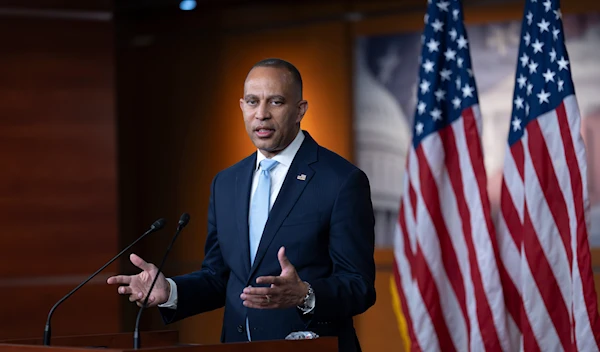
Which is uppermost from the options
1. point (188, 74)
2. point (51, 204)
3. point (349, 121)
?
point (188, 74)

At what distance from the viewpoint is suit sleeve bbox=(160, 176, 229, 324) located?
2.93m

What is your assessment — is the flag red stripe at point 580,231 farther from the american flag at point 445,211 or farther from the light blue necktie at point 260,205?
the light blue necktie at point 260,205

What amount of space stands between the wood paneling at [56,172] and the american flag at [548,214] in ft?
9.30

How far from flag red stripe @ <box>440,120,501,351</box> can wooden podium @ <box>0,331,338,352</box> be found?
7.98 ft

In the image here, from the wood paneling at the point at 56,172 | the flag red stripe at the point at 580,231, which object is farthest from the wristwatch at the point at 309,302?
the wood paneling at the point at 56,172

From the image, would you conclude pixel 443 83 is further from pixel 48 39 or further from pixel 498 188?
pixel 48 39

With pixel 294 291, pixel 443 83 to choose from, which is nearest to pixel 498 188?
pixel 443 83

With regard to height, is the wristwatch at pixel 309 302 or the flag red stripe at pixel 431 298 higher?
the wristwatch at pixel 309 302

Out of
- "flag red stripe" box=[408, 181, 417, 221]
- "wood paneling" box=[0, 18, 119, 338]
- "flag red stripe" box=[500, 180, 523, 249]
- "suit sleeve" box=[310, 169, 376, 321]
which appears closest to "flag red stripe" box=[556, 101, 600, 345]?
"flag red stripe" box=[500, 180, 523, 249]

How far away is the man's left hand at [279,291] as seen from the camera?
7.72 feet

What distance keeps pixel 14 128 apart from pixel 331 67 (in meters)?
2.14

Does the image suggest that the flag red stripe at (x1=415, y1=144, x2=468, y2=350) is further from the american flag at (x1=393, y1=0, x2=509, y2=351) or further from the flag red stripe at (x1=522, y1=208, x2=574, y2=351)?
the flag red stripe at (x1=522, y1=208, x2=574, y2=351)

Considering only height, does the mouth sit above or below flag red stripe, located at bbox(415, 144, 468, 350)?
above

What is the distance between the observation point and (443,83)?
5070 millimetres
